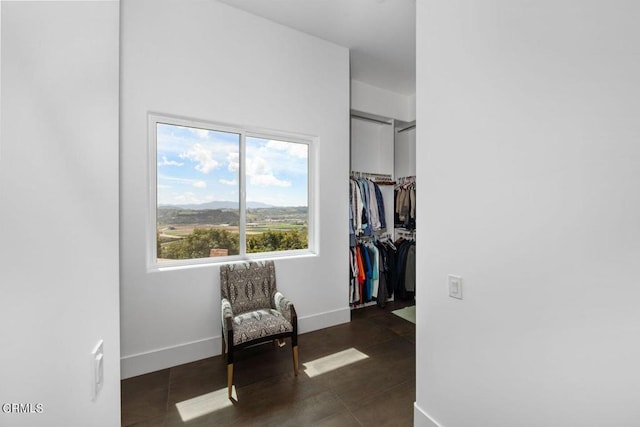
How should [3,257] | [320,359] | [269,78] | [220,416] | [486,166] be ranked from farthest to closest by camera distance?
[269,78], [320,359], [220,416], [486,166], [3,257]

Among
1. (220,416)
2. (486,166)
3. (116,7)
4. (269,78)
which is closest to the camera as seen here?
(116,7)

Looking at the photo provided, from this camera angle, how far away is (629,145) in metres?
0.89

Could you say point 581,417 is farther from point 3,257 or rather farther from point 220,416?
point 220,416

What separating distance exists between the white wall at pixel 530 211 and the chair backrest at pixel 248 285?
59.8 inches

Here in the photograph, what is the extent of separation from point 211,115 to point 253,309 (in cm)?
188

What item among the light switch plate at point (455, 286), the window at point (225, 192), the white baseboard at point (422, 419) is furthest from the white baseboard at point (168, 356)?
the light switch plate at point (455, 286)

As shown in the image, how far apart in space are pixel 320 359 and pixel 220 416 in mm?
945

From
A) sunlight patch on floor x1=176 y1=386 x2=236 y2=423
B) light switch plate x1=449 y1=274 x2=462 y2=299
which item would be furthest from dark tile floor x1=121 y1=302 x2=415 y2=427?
light switch plate x1=449 y1=274 x2=462 y2=299

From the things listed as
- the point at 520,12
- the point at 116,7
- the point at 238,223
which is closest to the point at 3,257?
the point at 116,7

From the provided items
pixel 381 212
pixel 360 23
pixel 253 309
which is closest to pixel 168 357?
pixel 253 309

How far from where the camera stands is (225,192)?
109 inches

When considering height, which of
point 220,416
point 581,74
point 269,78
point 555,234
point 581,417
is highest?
point 269,78

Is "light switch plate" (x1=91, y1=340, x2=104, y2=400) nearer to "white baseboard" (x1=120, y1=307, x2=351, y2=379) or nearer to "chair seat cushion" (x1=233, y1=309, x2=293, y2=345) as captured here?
"chair seat cushion" (x1=233, y1=309, x2=293, y2=345)

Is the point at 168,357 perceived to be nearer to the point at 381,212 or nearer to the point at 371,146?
the point at 381,212
